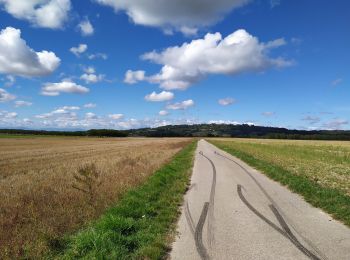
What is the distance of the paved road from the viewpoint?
23.8 ft

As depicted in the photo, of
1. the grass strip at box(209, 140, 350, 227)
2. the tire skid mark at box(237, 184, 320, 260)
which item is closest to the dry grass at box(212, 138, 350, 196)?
the grass strip at box(209, 140, 350, 227)

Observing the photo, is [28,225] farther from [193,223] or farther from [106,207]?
[193,223]

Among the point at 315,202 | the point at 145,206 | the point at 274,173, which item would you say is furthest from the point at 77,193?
the point at 274,173

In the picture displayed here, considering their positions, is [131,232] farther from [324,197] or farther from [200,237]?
[324,197]

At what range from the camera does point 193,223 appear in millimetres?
9719

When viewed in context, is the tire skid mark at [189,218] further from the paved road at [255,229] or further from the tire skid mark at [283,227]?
the tire skid mark at [283,227]

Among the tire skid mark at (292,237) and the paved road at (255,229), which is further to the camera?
the paved road at (255,229)

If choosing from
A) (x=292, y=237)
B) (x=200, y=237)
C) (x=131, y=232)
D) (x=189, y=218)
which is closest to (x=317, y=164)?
(x=189, y=218)

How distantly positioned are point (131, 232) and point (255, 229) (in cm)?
280

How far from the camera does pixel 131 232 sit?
344 inches

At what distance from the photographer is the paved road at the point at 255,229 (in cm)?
725

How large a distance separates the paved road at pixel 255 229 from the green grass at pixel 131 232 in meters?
0.36

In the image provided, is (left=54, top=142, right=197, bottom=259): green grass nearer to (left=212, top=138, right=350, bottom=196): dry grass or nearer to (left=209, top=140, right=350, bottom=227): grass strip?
(left=209, top=140, right=350, bottom=227): grass strip

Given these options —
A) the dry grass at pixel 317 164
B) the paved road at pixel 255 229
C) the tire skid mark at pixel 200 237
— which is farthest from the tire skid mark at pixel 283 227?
the dry grass at pixel 317 164
